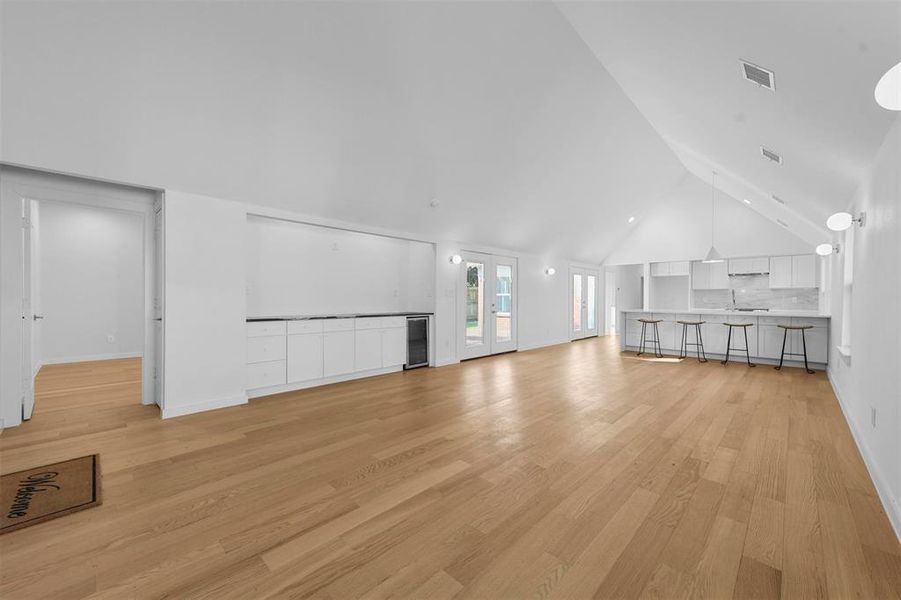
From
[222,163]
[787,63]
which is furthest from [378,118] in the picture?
[787,63]

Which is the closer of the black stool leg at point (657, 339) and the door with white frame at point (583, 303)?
the black stool leg at point (657, 339)

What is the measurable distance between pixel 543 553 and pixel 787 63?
111 inches

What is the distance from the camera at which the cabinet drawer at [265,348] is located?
461cm

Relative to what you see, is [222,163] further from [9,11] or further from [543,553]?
[543,553]

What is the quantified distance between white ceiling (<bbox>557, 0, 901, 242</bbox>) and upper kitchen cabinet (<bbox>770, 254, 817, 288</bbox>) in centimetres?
465

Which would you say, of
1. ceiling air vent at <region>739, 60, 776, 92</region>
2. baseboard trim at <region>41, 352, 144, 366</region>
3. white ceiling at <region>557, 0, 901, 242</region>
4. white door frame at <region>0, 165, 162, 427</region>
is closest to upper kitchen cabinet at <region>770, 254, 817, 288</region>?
white ceiling at <region>557, 0, 901, 242</region>

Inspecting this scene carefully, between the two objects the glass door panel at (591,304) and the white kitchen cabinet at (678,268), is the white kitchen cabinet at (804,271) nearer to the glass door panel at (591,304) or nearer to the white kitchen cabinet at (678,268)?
the white kitchen cabinet at (678,268)

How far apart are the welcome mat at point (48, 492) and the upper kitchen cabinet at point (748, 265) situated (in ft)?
Result: 36.6

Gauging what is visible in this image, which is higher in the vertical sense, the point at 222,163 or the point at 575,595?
the point at 222,163

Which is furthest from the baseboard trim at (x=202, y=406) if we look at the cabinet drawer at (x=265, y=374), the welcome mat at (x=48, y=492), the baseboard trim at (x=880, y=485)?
the baseboard trim at (x=880, y=485)

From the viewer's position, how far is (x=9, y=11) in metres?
2.33

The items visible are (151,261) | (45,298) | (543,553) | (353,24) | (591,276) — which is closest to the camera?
(543,553)

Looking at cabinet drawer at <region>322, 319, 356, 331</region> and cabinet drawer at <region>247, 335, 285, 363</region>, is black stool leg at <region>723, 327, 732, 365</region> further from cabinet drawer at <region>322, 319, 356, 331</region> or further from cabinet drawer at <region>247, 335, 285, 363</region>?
cabinet drawer at <region>247, 335, 285, 363</region>

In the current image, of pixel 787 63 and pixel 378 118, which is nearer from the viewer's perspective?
pixel 787 63
